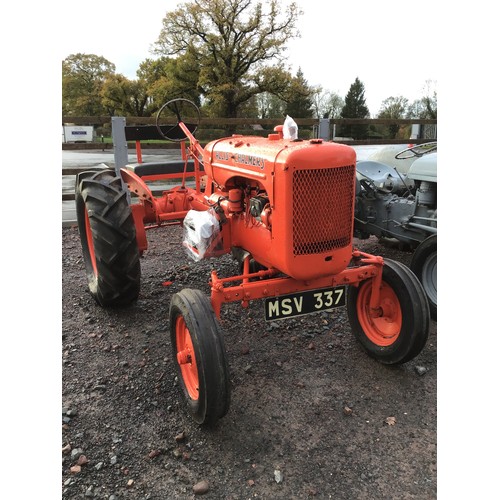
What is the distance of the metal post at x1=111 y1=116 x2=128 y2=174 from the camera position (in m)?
5.89

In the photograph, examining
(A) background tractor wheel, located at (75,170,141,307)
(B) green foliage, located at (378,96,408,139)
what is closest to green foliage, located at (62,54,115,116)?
(B) green foliage, located at (378,96,408,139)

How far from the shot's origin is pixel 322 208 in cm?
223

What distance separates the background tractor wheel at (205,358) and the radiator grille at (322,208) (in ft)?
1.93

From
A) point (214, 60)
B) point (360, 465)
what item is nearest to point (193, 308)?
point (360, 465)

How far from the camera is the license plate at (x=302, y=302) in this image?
7.75ft

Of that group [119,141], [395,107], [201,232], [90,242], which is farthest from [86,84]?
[201,232]

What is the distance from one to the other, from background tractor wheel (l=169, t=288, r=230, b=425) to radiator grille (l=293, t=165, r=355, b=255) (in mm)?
589

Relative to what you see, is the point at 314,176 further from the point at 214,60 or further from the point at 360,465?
the point at 214,60

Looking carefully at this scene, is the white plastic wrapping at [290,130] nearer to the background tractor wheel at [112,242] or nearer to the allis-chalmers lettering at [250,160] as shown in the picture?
the allis-chalmers lettering at [250,160]

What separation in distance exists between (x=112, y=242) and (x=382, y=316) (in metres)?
2.01

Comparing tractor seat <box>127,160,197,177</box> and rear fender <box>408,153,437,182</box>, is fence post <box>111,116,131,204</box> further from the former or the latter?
rear fender <box>408,153,437,182</box>

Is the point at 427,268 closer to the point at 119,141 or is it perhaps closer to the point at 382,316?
the point at 382,316

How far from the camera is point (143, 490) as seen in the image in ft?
6.24

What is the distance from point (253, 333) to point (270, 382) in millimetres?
620
